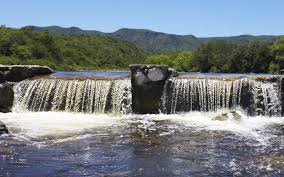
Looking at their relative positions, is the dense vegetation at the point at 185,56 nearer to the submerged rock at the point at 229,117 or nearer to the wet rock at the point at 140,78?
the wet rock at the point at 140,78

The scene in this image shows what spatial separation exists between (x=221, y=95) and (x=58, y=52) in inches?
2751

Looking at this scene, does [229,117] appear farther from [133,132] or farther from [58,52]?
[58,52]

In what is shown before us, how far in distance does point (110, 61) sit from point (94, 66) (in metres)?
15.1

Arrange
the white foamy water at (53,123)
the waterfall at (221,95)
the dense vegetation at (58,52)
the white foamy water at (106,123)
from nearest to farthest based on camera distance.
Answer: the white foamy water at (106,123) < the white foamy water at (53,123) < the waterfall at (221,95) < the dense vegetation at (58,52)

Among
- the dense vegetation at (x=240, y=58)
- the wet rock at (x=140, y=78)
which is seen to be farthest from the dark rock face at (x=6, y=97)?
the dense vegetation at (x=240, y=58)

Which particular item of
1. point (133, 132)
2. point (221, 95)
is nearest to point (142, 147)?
point (133, 132)

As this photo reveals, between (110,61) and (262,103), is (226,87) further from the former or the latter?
(110,61)

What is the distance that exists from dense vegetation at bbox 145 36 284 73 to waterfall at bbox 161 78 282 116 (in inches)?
1794

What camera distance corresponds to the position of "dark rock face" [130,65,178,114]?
22.9 metres

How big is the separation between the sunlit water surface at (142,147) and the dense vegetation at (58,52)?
4944cm

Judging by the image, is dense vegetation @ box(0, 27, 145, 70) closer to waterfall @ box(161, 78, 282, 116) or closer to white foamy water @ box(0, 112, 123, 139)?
white foamy water @ box(0, 112, 123, 139)

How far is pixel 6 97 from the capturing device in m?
24.1

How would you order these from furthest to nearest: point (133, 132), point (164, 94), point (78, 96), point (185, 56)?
point (185, 56) < point (78, 96) < point (164, 94) < point (133, 132)

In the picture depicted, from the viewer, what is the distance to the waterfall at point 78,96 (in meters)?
23.6
